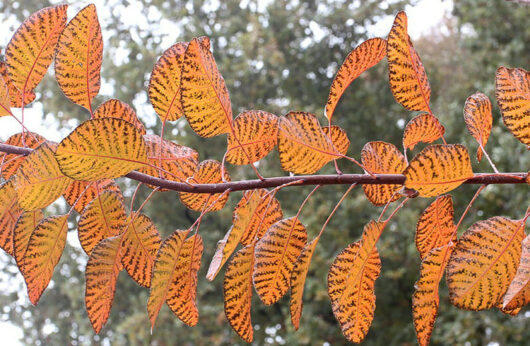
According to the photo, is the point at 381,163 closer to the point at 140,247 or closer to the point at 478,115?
the point at 478,115

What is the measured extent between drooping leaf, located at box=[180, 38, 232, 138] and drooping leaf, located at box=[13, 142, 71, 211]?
3.6 inches

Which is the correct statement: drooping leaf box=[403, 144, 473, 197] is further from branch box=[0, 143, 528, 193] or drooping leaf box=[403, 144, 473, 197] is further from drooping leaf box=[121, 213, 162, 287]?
drooping leaf box=[121, 213, 162, 287]

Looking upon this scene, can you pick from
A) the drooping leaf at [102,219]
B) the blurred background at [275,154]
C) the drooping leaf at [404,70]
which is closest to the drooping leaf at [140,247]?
the drooping leaf at [102,219]

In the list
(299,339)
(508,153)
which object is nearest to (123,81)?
(299,339)

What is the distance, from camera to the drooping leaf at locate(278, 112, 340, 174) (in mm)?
359

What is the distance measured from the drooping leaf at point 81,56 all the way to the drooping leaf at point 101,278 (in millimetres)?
109

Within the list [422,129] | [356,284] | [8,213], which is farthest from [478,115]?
[8,213]

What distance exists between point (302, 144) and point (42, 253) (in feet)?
0.69

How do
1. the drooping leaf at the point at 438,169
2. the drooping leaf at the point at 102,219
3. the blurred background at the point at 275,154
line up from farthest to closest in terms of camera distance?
the blurred background at the point at 275,154, the drooping leaf at the point at 102,219, the drooping leaf at the point at 438,169

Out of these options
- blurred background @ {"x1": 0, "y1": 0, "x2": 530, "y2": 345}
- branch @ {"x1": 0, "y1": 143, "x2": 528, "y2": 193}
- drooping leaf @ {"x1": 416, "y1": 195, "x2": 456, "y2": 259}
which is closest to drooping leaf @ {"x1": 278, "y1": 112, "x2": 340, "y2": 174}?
branch @ {"x1": 0, "y1": 143, "x2": 528, "y2": 193}

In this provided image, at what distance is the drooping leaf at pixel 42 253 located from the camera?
0.40 m

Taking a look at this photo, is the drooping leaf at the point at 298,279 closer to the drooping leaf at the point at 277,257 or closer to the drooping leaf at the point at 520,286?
the drooping leaf at the point at 277,257

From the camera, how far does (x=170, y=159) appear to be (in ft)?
1.38

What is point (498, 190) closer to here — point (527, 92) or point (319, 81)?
point (319, 81)
